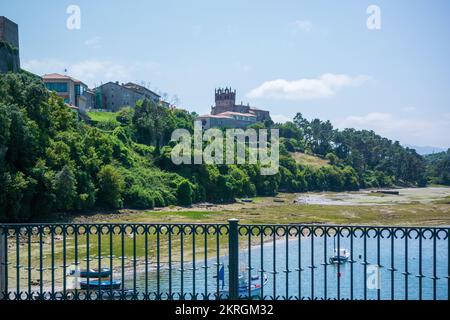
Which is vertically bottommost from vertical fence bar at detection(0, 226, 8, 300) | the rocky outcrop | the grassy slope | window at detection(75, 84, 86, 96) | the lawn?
the grassy slope

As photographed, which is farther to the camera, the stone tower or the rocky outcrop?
the stone tower

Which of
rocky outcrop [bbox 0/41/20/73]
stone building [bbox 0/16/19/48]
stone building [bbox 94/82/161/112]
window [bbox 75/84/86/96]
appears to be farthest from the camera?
stone building [bbox 94/82/161/112]

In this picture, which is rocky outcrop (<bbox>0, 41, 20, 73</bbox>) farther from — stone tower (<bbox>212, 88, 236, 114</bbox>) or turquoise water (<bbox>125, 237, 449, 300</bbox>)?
stone tower (<bbox>212, 88, 236, 114</bbox>)

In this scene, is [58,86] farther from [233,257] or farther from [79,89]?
[233,257]

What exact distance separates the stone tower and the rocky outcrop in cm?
9504

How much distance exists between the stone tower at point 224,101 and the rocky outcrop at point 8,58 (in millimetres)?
95037

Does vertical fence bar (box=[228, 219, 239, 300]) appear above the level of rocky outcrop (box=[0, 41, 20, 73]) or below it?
below

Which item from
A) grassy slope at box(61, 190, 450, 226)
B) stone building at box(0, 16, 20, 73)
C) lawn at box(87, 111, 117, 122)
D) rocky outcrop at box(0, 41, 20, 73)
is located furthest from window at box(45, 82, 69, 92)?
grassy slope at box(61, 190, 450, 226)

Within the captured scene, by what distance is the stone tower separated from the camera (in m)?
157
